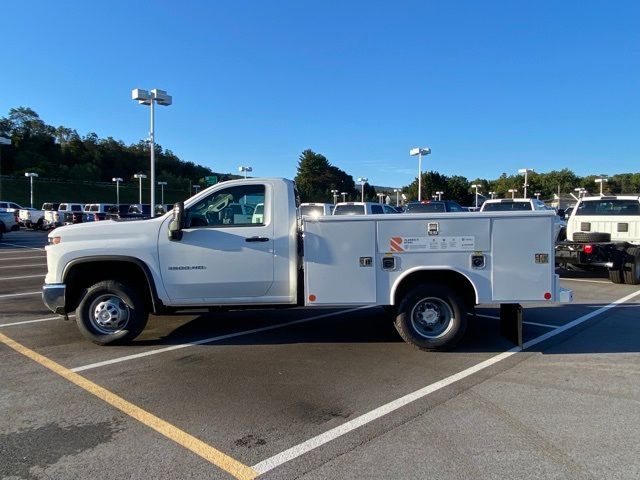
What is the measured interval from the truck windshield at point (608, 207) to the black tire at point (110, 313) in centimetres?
1191

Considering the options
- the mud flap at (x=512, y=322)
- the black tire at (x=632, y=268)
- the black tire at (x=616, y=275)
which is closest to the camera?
the mud flap at (x=512, y=322)

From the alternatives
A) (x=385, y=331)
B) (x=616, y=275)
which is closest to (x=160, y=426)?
(x=385, y=331)

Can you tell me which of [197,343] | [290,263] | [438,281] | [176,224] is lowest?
[197,343]

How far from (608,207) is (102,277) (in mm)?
12492

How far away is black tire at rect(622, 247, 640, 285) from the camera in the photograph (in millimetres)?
11695

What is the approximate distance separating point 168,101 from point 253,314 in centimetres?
2065

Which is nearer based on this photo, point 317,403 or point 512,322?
point 317,403

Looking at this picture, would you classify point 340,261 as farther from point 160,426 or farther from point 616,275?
point 616,275

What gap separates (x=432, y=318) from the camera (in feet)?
20.6

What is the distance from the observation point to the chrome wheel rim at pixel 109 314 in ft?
21.2

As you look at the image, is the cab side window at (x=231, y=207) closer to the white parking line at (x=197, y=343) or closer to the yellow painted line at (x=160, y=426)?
the white parking line at (x=197, y=343)

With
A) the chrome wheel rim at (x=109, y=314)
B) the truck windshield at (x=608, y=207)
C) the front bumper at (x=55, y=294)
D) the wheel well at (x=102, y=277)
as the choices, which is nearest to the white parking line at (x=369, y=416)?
the wheel well at (x=102, y=277)

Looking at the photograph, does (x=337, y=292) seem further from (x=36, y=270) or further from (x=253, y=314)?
(x=36, y=270)

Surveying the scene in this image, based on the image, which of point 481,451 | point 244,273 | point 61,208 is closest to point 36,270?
point 244,273
